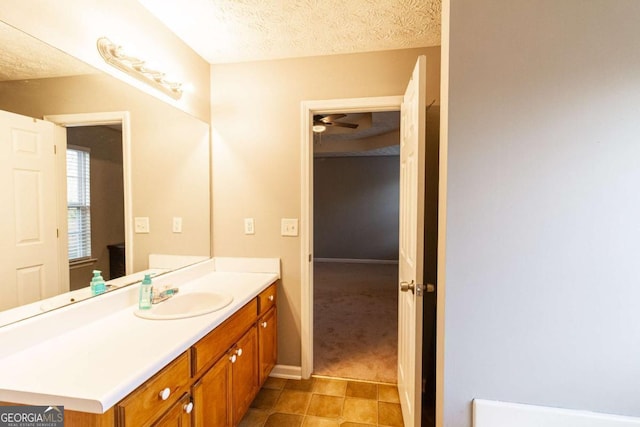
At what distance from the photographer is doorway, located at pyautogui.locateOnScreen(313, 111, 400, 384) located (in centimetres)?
253

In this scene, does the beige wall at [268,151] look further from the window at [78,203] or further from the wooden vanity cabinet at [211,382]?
the window at [78,203]

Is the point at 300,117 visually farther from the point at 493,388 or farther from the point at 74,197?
the point at 493,388

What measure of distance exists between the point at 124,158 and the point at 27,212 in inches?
20.7

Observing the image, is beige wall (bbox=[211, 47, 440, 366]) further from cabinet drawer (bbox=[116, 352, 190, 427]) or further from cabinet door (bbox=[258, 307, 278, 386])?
cabinet drawer (bbox=[116, 352, 190, 427])

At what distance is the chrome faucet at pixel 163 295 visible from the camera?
1458mm

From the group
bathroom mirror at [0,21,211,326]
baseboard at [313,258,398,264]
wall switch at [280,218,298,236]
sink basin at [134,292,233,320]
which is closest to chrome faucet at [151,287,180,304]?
sink basin at [134,292,233,320]

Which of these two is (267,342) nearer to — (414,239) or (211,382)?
(211,382)

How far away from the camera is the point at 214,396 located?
4.23ft

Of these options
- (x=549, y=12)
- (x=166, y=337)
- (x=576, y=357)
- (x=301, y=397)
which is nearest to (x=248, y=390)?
(x=301, y=397)

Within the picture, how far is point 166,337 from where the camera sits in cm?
A: 109

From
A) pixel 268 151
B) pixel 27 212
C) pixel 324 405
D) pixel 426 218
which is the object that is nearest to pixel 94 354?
pixel 27 212

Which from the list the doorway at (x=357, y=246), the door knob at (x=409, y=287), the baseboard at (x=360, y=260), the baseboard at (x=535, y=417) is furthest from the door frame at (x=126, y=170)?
the baseboard at (x=360, y=260)

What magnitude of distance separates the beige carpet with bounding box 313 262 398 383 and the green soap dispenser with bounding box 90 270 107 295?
162 cm

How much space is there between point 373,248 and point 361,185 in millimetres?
1479
